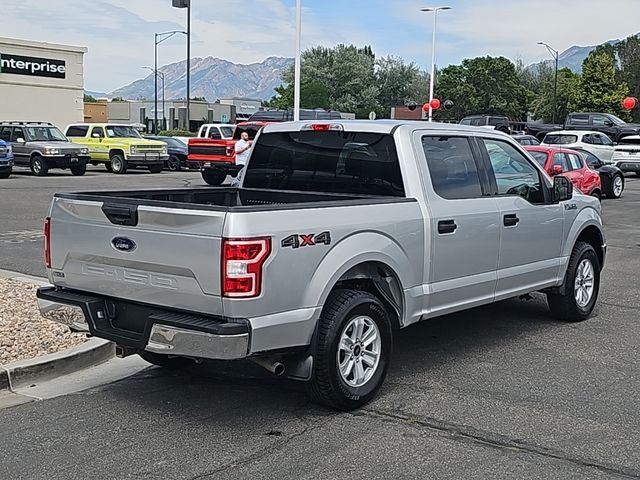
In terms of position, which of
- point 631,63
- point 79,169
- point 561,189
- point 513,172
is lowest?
point 79,169

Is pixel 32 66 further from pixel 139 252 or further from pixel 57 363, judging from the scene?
pixel 139 252

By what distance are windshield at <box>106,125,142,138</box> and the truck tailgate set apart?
1068 inches

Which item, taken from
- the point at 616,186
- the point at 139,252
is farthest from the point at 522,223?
the point at 616,186

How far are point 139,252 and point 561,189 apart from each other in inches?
169

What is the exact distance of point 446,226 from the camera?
6.30 m

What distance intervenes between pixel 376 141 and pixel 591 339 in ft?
9.64

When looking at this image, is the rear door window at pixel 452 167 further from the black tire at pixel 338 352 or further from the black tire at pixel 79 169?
the black tire at pixel 79 169

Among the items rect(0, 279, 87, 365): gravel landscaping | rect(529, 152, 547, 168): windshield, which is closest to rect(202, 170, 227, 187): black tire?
rect(529, 152, 547, 168): windshield

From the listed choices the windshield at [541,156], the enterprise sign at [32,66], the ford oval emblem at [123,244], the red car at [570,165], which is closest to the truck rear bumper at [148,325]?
the ford oval emblem at [123,244]

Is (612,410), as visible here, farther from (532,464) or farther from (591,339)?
(591,339)

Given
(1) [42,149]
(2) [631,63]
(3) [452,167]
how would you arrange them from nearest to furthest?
1. (3) [452,167]
2. (1) [42,149]
3. (2) [631,63]

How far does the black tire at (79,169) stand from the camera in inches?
1139

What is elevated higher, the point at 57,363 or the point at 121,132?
the point at 121,132

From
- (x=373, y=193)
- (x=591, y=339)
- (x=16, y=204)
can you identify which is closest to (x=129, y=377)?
(x=373, y=193)
